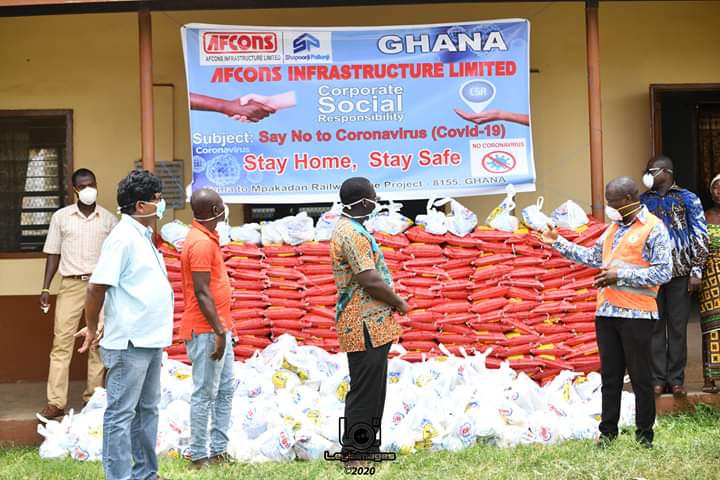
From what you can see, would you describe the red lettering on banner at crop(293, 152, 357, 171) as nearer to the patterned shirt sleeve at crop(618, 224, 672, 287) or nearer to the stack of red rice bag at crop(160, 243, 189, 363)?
the stack of red rice bag at crop(160, 243, 189, 363)

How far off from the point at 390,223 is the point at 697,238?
7.79 feet

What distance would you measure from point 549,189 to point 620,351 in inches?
135

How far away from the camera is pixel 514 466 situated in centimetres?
553

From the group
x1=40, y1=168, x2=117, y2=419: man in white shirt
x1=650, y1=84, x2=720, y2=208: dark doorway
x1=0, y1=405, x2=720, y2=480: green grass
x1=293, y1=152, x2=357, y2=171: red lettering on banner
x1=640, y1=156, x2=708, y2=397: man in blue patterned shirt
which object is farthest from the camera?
x1=650, y1=84, x2=720, y2=208: dark doorway

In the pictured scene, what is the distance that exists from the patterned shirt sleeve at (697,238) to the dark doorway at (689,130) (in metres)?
2.01

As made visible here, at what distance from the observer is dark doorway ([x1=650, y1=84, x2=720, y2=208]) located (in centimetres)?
882

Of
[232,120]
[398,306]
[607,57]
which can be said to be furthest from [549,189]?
[398,306]

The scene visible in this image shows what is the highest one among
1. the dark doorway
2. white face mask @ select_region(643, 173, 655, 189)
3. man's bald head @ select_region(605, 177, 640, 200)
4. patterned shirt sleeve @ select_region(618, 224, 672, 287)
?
the dark doorway

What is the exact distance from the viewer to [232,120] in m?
7.43

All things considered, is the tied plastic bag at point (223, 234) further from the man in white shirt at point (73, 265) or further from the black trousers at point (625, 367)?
the black trousers at point (625, 367)

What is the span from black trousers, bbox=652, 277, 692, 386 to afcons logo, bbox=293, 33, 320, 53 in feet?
11.3

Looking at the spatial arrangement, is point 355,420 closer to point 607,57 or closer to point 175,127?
point 175,127

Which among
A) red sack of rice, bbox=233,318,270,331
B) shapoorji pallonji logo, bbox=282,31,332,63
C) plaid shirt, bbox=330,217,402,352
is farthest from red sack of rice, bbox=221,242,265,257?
plaid shirt, bbox=330,217,402,352

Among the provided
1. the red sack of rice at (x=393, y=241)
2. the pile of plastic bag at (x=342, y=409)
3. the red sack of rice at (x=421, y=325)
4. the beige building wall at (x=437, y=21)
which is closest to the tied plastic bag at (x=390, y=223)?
the red sack of rice at (x=393, y=241)
